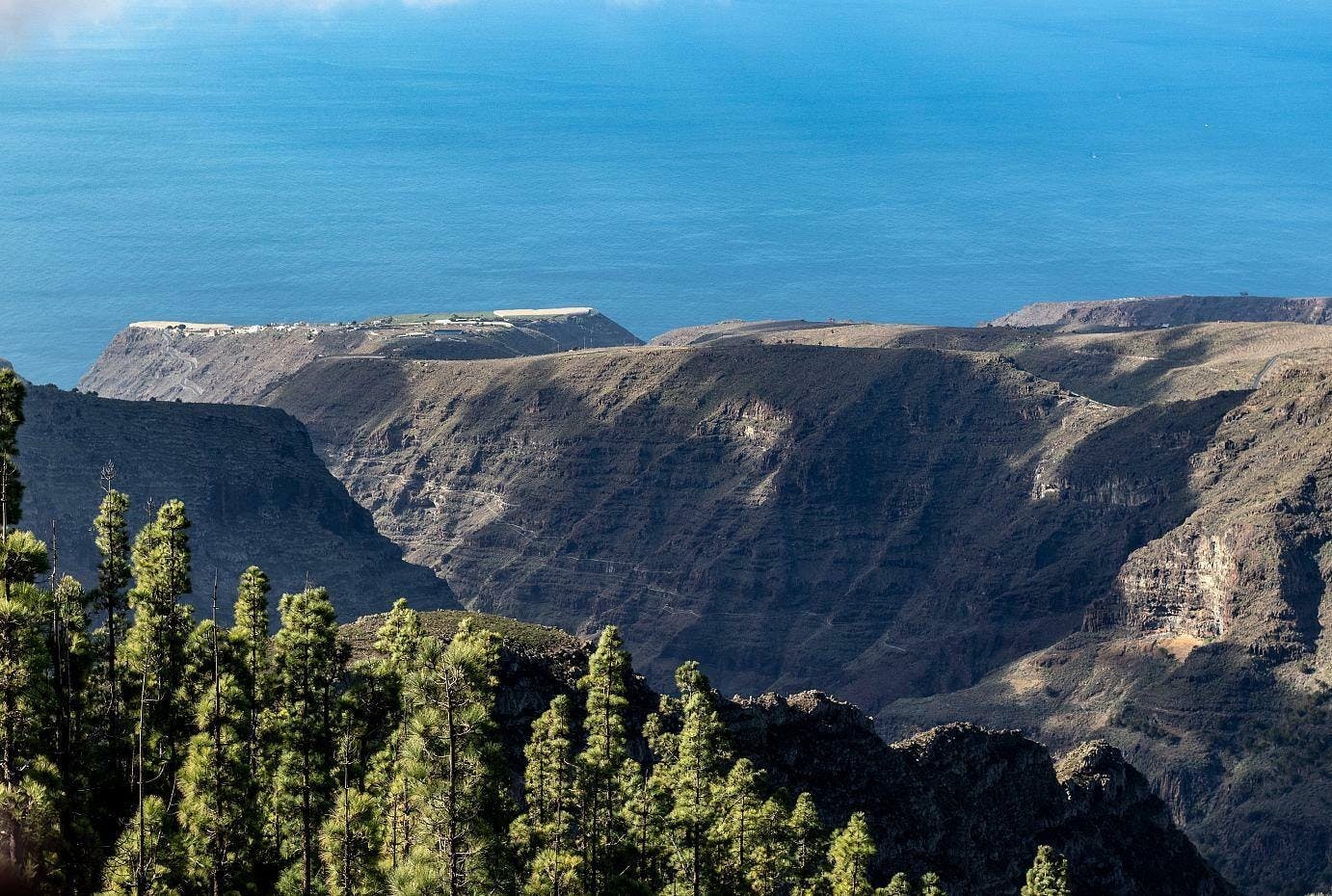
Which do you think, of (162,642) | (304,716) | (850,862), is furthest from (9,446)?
(850,862)

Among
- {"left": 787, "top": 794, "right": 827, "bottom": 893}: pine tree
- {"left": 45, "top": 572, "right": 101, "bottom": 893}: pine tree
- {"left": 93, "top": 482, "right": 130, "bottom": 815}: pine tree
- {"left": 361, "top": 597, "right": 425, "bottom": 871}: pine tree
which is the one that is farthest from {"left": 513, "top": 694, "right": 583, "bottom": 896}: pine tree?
{"left": 45, "top": 572, "right": 101, "bottom": 893}: pine tree

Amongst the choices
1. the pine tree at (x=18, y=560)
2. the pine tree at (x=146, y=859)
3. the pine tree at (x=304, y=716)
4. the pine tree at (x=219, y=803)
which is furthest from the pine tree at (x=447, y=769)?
the pine tree at (x=18, y=560)

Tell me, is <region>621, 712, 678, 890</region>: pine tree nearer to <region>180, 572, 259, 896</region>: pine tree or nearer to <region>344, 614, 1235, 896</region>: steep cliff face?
<region>180, 572, 259, 896</region>: pine tree

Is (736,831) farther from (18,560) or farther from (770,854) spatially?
(18,560)

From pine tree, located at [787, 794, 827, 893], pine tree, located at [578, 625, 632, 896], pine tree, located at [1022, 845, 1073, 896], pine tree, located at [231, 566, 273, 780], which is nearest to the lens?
pine tree, located at [231, 566, 273, 780]

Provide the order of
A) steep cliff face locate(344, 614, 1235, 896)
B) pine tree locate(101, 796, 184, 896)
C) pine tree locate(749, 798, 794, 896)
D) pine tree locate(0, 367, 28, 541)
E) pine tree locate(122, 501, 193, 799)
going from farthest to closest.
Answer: steep cliff face locate(344, 614, 1235, 896)
pine tree locate(749, 798, 794, 896)
pine tree locate(122, 501, 193, 799)
pine tree locate(0, 367, 28, 541)
pine tree locate(101, 796, 184, 896)

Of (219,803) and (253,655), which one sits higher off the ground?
(253,655)

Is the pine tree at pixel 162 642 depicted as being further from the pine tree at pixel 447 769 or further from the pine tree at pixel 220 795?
the pine tree at pixel 447 769
